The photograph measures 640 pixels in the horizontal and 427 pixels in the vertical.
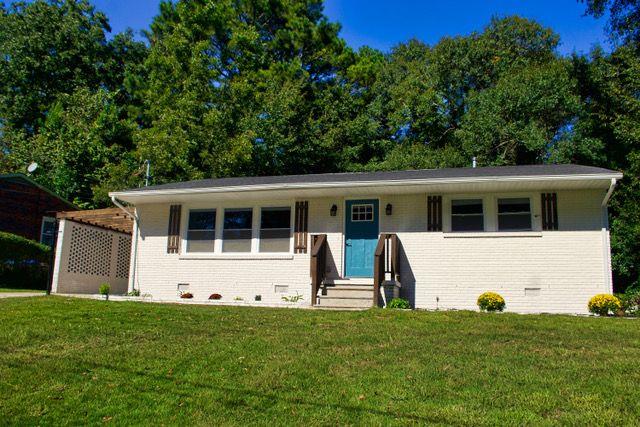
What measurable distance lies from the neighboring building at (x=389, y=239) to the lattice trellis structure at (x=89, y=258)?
145 cm

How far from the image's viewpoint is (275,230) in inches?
540

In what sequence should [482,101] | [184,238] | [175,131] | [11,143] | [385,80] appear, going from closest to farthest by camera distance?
1. [184,238]
2. [482,101]
3. [175,131]
4. [385,80]
5. [11,143]

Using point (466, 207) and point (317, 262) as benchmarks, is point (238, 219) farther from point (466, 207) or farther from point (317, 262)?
point (466, 207)

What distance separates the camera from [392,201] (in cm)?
1290

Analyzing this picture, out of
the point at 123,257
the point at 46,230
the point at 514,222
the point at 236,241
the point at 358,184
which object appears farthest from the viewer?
the point at 46,230

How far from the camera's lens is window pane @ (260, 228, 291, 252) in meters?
13.6

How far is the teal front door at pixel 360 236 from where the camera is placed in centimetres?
1294

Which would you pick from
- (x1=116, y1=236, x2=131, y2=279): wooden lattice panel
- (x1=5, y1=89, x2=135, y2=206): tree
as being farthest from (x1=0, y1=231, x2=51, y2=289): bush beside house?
(x1=5, y1=89, x2=135, y2=206): tree

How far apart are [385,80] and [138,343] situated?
22.1 meters

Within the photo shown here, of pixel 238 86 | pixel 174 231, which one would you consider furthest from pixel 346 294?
pixel 238 86

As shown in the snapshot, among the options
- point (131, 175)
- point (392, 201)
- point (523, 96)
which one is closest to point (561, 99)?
point (523, 96)

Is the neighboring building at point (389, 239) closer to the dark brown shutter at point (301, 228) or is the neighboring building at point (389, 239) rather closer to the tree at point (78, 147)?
the dark brown shutter at point (301, 228)

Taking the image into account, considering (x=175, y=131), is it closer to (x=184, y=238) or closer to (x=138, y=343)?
(x=184, y=238)

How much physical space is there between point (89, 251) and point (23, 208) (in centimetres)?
654
